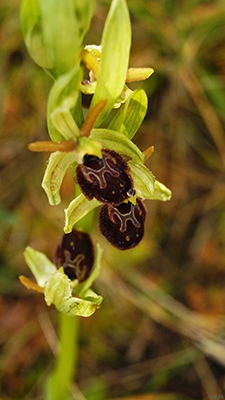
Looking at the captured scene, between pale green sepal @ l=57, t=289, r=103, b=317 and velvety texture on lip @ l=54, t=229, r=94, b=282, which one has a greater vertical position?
velvety texture on lip @ l=54, t=229, r=94, b=282

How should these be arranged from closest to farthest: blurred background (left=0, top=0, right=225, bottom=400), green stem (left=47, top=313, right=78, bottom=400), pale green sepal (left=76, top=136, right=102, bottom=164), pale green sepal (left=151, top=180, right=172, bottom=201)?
1. pale green sepal (left=76, top=136, right=102, bottom=164)
2. pale green sepal (left=151, top=180, right=172, bottom=201)
3. green stem (left=47, top=313, right=78, bottom=400)
4. blurred background (left=0, top=0, right=225, bottom=400)

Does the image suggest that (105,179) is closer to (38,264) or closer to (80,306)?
(80,306)

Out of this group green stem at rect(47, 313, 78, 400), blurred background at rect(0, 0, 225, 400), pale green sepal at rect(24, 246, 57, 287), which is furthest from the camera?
blurred background at rect(0, 0, 225, 400)

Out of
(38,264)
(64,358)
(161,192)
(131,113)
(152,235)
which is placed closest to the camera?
(131,113)

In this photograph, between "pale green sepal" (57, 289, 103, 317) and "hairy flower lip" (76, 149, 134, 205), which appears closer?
"hairy flower lip" (76, 149, 134, 205)

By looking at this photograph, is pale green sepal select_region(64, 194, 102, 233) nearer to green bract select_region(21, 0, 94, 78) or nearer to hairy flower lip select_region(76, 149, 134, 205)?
hairy flower lip select_region(76, 149, 134, 205)

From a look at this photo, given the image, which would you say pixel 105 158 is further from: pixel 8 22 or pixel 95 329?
pixel 8 22

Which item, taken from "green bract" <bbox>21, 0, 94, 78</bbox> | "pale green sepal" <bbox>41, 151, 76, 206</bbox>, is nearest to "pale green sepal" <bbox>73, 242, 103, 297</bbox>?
"pale green sepal" <bbox>41, 151, 76, 206</bbox>

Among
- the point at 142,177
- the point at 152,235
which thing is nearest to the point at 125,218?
the point at 142,177
